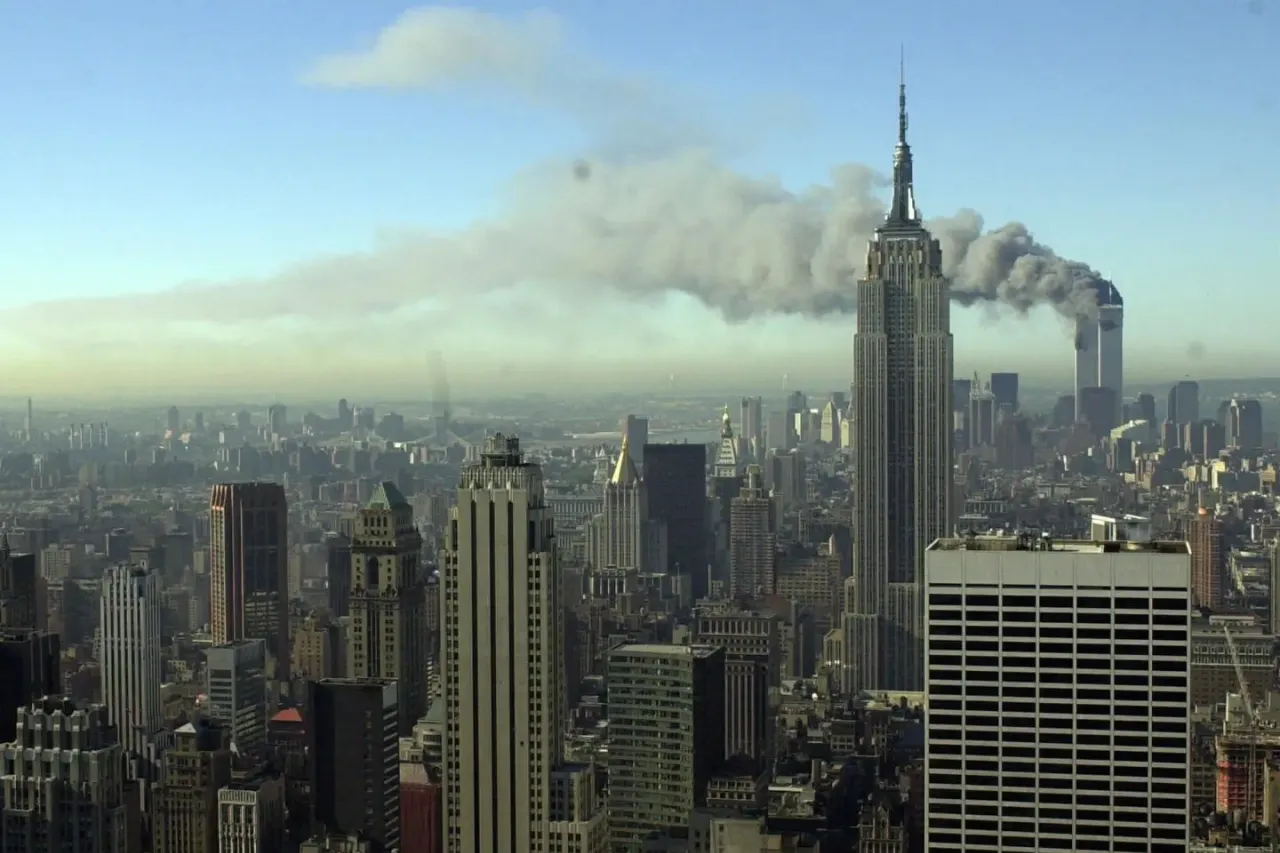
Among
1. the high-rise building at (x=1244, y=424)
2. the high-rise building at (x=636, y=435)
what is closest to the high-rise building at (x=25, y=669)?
the high-rise building at (x=636, y=435)

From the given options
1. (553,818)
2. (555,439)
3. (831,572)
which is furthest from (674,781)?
(831,572)

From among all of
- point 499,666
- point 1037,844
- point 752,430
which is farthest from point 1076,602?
point 752,430

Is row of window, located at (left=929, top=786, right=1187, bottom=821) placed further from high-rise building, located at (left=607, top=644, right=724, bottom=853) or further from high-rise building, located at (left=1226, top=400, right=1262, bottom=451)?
high-rise building, located at (left=1226, top=400, right=1262, bottom=451)

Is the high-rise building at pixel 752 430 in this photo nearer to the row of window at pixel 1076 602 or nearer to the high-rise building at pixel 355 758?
the high-rise building at pixel 355 758

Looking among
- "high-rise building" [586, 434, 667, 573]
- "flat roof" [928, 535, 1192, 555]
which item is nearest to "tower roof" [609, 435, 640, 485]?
"high-rise building" [586, 434, 667, 573]

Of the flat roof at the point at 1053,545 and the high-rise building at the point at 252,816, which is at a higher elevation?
the flat roof at the point at 1053,545

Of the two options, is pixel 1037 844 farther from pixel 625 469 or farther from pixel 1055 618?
pixel 625 469

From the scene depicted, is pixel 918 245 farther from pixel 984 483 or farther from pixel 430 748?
pixel 430 748
